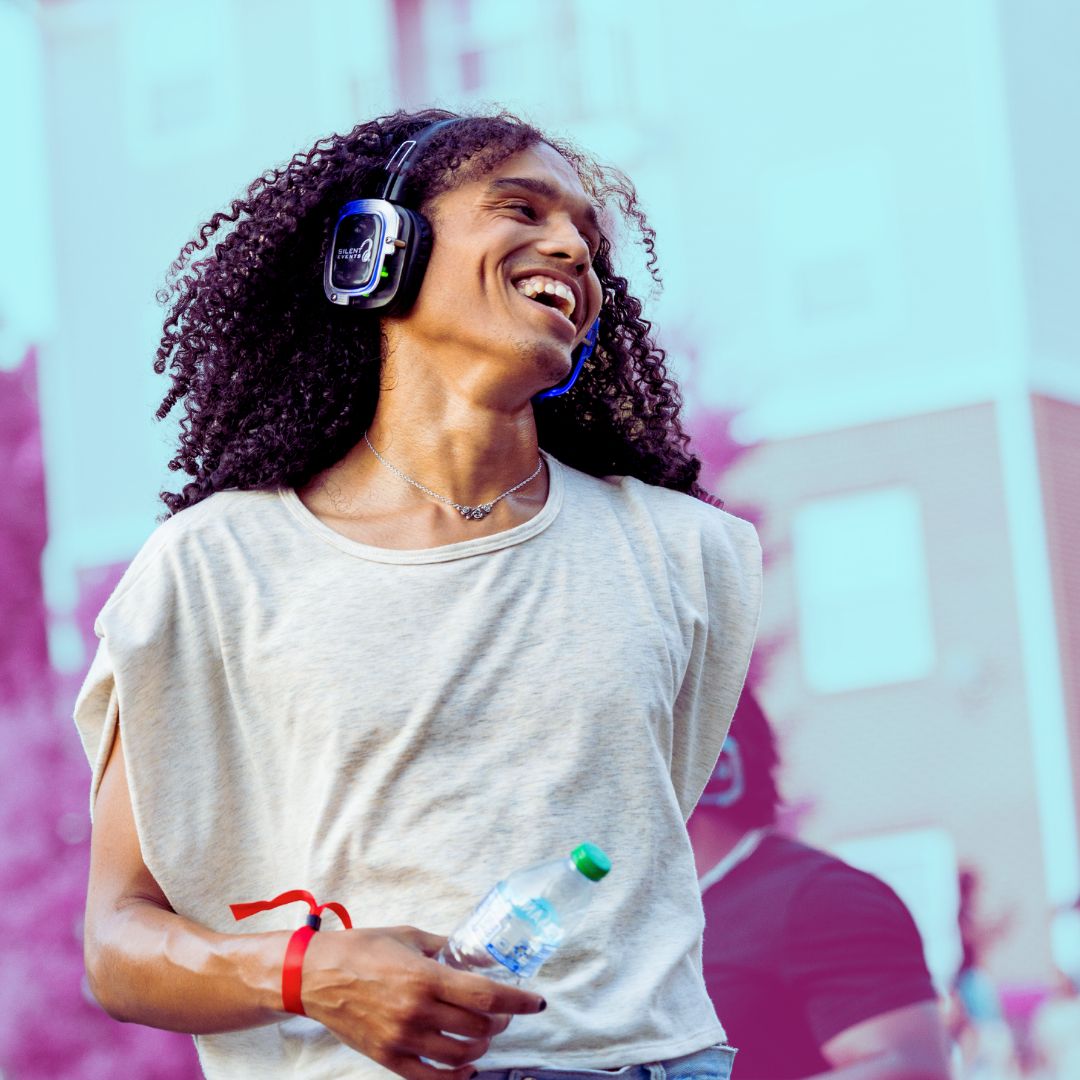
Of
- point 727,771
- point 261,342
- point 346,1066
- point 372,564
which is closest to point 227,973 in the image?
point 346,1066

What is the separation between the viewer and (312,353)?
2.11 metres

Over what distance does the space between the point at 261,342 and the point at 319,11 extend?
11.3 ft

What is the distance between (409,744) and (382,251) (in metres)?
0.58

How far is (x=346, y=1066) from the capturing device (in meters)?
1.63

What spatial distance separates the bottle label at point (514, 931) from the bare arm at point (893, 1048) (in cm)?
236

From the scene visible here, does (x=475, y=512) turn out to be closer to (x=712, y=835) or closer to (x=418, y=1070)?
(x=418, y=1070)

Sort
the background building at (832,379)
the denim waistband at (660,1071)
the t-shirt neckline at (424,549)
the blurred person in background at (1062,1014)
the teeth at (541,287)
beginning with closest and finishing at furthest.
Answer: the denim waistband at (660,1071) < the t-shirt neckline at (424,549) < the teeth at (541,287) < the blurred person in background at (1062,1014) < the background building at (832,379)

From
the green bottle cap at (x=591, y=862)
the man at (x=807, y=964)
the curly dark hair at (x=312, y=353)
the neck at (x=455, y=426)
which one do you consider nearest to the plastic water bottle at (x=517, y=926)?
the green bottle cap at (x=591, y=862)

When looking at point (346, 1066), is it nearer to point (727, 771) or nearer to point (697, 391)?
point (727, 771)

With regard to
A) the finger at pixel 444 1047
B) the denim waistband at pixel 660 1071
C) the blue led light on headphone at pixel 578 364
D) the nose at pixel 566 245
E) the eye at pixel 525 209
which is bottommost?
the denim waistband at pixel 660 1071

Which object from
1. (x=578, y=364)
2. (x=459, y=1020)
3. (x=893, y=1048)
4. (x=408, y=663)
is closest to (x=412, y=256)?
(x=578, y=364)

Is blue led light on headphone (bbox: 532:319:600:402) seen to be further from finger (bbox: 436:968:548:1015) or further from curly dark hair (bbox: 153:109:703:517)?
finger (bbox: 436:968:548:1015)

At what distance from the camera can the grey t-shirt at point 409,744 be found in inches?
65.4

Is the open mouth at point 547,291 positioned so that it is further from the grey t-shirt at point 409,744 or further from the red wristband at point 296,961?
the red wristband at point 296,961
